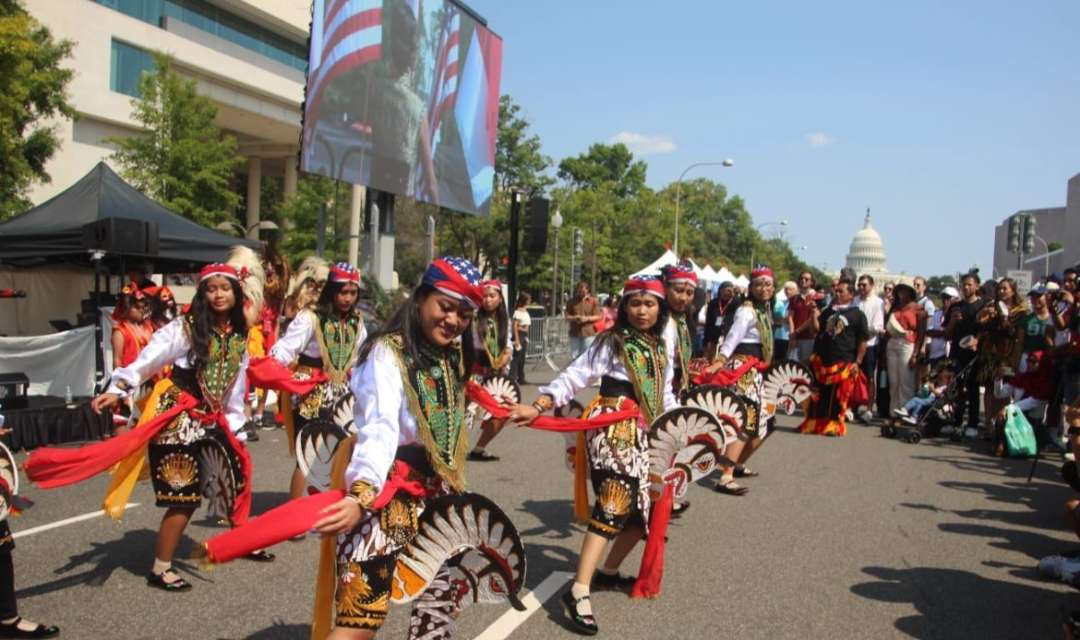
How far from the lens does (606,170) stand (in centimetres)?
7306

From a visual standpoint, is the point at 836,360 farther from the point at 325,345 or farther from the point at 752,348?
the point at 325,345

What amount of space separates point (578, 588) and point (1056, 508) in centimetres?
563

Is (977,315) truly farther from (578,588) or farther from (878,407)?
(578,588)

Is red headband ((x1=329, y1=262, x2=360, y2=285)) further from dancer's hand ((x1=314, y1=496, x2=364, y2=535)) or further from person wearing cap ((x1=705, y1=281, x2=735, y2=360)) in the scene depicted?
person wearing cap ((x1=705, y1=281, x2=735, y2=360))

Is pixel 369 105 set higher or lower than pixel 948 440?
higher

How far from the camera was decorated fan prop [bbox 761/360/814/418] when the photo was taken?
834cm

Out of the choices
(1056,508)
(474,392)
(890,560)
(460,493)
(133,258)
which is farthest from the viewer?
(133,258)

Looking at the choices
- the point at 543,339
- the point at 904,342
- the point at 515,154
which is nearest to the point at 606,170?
the point at 515,154

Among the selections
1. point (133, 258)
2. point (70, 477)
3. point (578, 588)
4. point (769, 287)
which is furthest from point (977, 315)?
point (133, 258)

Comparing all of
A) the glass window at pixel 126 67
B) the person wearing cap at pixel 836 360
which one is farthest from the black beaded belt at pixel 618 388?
the glass window at pixel 126 67

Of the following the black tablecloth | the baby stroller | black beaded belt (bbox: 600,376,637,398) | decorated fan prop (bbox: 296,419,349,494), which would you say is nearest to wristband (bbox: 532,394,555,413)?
black beaded belt (bbox: 600,376,637,398)

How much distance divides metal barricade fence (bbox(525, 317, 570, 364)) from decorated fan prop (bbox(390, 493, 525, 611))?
1732cm

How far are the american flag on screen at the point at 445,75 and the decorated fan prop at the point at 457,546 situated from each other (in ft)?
58.3

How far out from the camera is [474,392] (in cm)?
384
